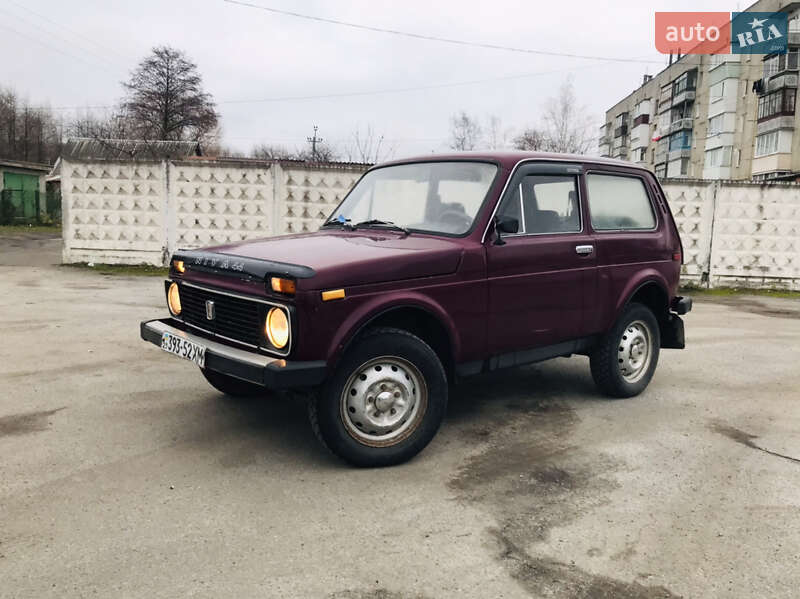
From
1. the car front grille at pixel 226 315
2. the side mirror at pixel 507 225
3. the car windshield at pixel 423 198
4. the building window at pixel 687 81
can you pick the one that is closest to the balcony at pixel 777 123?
the building window at pixel 687 81

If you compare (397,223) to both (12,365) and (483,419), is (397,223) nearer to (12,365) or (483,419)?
(483,419)

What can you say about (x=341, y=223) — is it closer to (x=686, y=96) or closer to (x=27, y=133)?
(x=686, y=96)

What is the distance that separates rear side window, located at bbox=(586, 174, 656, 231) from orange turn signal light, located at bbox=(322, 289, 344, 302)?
97.6 inches

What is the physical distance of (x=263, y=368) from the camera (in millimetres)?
3621

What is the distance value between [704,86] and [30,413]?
66.7 m

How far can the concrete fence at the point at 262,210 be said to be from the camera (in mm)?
13562

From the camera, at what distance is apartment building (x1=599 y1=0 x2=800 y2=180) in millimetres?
45469

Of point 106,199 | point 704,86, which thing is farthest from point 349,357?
point 704,86

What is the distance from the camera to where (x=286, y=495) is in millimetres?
3654

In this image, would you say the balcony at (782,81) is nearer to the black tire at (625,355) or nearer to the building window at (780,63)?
the building window at (780,63)

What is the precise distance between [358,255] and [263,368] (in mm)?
859

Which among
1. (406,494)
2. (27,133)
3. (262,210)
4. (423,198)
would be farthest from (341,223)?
(27,133)

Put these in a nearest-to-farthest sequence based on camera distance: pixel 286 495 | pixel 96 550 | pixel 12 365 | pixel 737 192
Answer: pixel 96 550
pixel 286 495
pixel 12 365
pixel 737 192

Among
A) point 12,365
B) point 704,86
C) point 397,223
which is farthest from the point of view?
point 704,86
